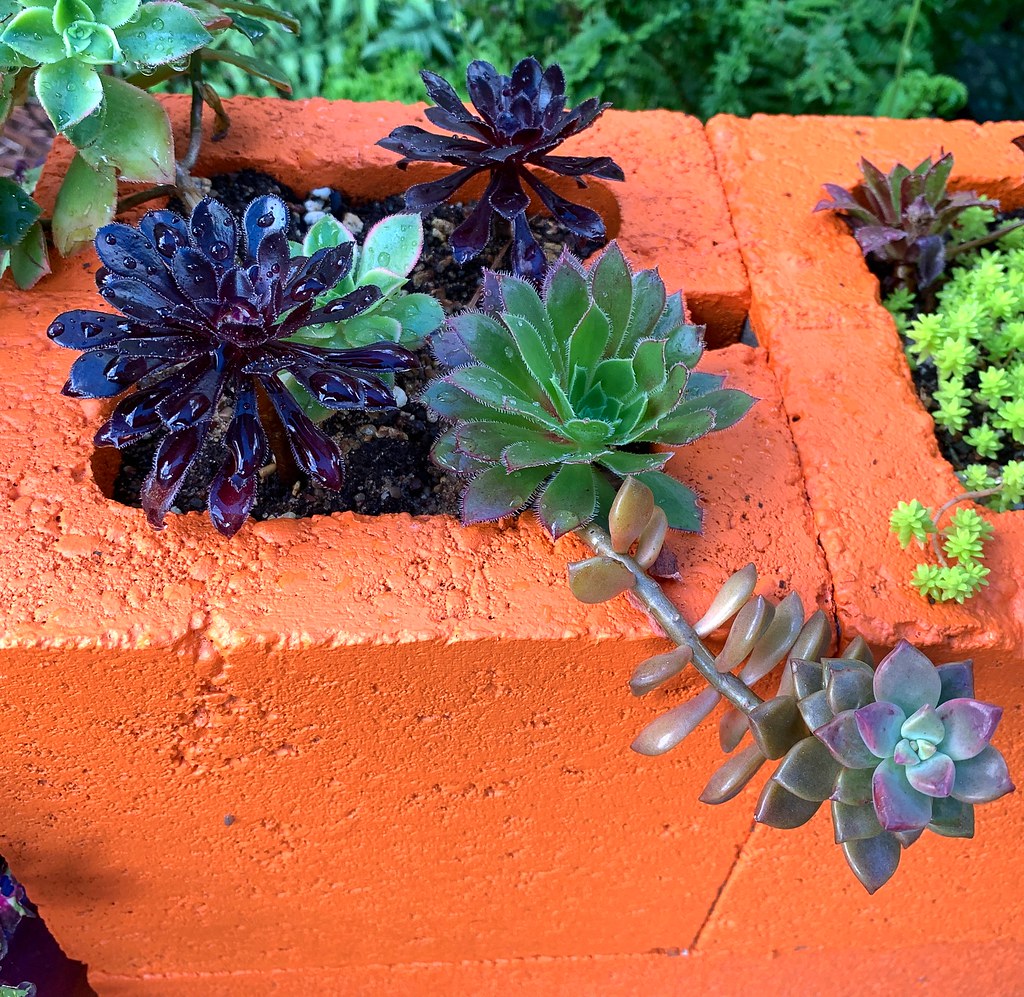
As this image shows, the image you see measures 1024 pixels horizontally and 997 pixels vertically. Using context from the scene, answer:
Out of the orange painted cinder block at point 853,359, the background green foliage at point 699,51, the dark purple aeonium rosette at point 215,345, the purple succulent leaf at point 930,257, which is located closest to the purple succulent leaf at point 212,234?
the dark purple aeonium rosette at point 215,345

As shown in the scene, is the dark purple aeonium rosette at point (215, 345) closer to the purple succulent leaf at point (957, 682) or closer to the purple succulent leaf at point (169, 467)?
the purple succulent leaf at point (169, 467)

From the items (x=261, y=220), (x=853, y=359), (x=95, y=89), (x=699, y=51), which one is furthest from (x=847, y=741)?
(x=699, y=51)

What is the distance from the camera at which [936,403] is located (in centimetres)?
132

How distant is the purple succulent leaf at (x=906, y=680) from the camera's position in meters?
0.89

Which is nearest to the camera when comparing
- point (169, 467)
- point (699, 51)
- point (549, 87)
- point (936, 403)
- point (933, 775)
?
point (933, 775)

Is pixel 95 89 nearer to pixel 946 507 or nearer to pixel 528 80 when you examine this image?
pixel 528 80

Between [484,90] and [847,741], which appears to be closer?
[847,741]

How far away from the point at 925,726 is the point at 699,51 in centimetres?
225

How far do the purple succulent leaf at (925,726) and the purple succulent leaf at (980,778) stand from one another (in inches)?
1.5

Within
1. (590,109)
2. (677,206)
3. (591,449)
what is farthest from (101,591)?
(677,206)

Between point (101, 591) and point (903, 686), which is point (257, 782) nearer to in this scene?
point (101, 591)

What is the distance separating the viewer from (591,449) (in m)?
0.99

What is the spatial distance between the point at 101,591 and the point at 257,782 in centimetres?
32

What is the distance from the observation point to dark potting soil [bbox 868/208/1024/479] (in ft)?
4.19
